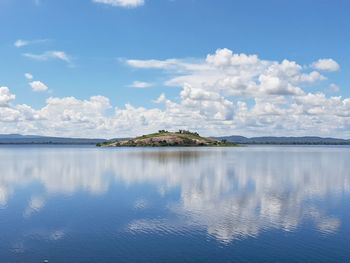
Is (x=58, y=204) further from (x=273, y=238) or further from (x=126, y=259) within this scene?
(x=273, y=238)

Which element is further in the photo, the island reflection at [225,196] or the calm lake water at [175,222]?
the island reflection at [225,196]

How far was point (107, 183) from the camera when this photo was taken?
9588 centimetres

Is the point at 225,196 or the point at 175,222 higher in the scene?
the point at 225,196

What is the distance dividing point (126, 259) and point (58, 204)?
107 feet

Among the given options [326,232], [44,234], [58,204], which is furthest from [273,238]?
[58,204]

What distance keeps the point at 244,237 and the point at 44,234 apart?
23.5m

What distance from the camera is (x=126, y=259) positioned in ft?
123

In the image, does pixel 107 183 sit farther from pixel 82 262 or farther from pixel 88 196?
pixel 82 262

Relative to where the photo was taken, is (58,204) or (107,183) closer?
(58,204)

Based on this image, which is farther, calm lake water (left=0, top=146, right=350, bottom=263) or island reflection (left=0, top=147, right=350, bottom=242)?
island reflection (left=0, top=147, right=350, bottom=242)

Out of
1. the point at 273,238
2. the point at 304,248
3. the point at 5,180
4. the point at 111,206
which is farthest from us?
the point at 5,180

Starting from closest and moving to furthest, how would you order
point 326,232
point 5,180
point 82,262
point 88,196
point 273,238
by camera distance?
point 82,262
point 273,238
point 326,232
point 88,196
point 5,180

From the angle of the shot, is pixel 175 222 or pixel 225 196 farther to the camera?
pixel 225 196

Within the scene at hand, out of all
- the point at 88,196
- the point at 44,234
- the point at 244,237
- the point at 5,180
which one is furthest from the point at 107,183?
the point at 244,237
